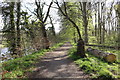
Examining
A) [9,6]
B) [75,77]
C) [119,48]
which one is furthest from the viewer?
[119,48]

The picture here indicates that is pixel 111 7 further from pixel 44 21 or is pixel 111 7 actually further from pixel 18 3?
pixel 18 3

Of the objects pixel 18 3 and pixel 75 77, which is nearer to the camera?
pixel 75 77

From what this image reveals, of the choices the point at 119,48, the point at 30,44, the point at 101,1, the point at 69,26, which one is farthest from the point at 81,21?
the point at 30,44

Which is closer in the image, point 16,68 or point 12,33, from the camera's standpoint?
point 16,68

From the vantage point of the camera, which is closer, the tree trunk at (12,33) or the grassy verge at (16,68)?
the grassy verge at (16,68)

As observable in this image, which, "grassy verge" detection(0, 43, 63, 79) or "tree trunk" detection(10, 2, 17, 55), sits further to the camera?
"tree trunk" detection(10, 2, 17, 55)

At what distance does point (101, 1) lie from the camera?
71.7 feet

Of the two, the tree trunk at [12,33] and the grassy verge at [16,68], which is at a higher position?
the tree trunk at [12,33]

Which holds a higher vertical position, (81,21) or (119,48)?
(81,21)

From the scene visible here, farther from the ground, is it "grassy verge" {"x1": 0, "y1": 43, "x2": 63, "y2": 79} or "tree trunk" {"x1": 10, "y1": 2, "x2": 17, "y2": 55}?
"tree trunk" {"x1": 10, "y1": 2, "x2": 17, "y2": 55}

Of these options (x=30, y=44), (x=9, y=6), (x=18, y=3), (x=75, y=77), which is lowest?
(x=75, y=77)

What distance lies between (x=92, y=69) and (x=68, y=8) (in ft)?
49.6

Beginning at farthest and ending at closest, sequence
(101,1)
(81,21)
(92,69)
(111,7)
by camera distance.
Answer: (111,7)
(101,1)
(81,21)
(92,69)

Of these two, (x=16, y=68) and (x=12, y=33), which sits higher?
(x=12, y=33)
